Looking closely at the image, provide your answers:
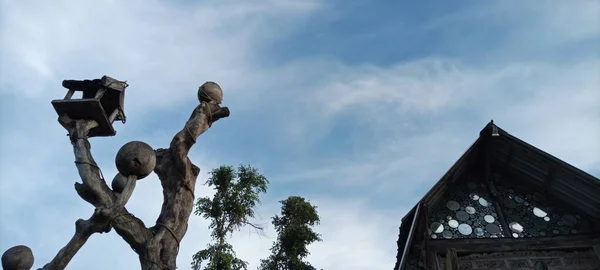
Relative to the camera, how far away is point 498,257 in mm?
7699

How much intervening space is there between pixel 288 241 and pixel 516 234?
13.9 meters

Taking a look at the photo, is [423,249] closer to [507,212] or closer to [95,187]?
[507,212]

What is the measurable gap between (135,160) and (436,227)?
594 centimetres

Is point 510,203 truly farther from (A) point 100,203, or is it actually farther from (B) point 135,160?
(A) point 100,203

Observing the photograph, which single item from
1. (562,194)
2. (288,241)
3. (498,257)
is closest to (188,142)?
(498,257)

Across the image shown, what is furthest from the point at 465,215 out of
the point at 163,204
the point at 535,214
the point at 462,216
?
the point at 163,204

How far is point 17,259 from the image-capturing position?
165 inches

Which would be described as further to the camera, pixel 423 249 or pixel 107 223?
pixel 423 249

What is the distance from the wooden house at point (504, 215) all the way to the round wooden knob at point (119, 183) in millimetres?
5009

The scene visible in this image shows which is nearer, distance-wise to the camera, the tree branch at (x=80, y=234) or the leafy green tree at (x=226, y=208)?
the tree branch at (x=80, y=234)

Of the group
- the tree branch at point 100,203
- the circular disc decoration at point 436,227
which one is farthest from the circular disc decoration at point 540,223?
the tree branch at point 100,203

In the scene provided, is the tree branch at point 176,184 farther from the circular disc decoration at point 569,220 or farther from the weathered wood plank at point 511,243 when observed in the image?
the circular disc decoration at point 569,220

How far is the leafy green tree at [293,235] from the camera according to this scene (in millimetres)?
20172

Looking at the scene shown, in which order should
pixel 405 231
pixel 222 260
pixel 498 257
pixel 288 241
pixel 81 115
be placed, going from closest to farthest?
pixel 81 115
pixel 498 257
pixel 405 231
pixel 222 260
pixel 288 241
